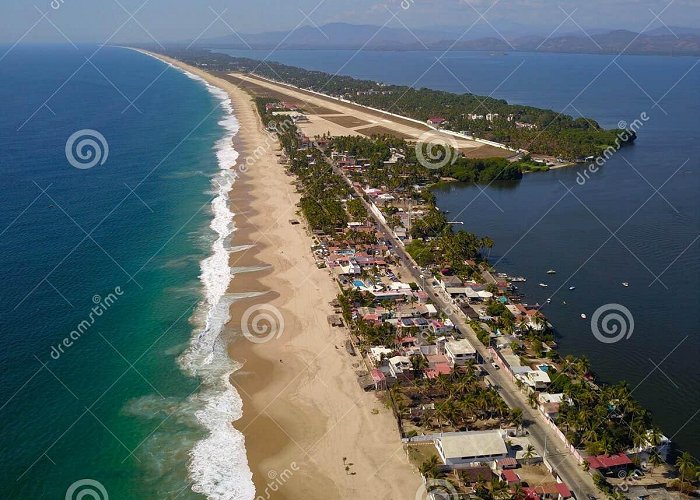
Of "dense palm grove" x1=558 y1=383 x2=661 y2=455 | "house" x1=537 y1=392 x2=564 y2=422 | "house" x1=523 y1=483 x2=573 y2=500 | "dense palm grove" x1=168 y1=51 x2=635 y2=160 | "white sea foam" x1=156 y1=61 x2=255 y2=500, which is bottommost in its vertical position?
"white sea foam" x1=156 y1=61 x2=255 y2=500

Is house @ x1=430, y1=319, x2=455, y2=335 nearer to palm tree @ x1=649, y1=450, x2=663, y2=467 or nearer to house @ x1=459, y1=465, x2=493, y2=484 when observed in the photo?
house @ x1=459, y1=465, x2=493, y2=484

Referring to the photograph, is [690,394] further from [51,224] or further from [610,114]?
[610,114]

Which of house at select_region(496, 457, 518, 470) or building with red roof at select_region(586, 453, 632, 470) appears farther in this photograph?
house at select_region(496, 457, 518, 470)

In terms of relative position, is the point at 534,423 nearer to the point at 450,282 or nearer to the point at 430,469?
the point at 430,469

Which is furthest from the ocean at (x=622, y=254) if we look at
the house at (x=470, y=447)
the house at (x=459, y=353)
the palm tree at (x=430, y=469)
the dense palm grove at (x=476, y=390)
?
the palm tree at (x=430, y=469)

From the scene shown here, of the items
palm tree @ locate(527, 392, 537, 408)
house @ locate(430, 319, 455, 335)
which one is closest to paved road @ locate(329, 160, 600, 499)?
palm tree @ locate(527, 392, 537, 408)

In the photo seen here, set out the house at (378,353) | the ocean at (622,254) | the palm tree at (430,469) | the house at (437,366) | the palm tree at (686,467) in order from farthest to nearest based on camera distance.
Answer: the ocean at (622,254) → the house at (378,353) → the house at (437,366) → the palm tree at (430,469) → the palm tree at (686,467)

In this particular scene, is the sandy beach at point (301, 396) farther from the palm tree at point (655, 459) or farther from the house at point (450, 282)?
the palm tree at point (655, 459)

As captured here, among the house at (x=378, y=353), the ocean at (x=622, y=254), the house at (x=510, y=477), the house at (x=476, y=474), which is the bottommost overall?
the house at (x=378, y=353)
